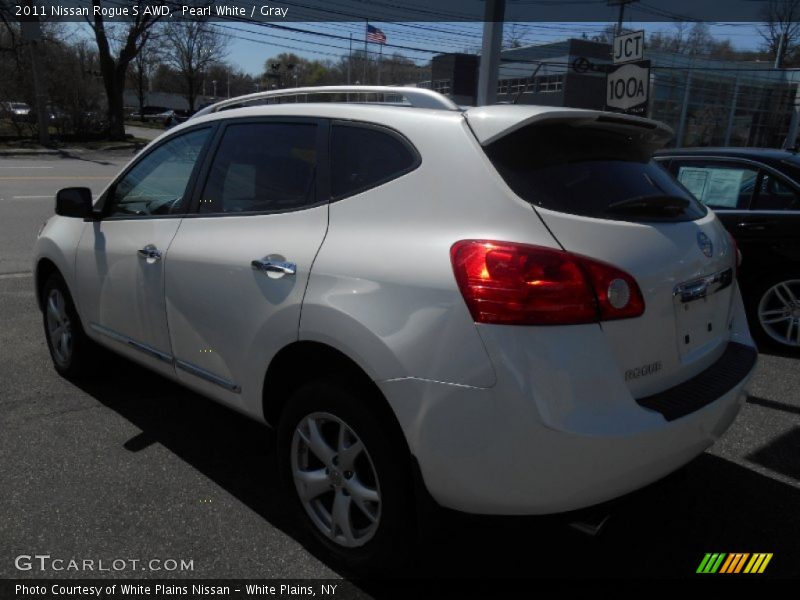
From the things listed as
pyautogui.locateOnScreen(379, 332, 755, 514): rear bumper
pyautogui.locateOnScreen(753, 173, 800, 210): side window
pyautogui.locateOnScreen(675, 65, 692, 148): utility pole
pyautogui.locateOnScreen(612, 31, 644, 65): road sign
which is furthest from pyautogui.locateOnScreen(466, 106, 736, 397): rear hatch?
pyautogui.locateOnScreen(675, 65, 692, 148): utility pole

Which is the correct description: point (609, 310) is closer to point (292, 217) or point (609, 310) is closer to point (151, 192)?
point (292, 217)

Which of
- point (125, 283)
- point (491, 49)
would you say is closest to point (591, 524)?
point (125, 283)

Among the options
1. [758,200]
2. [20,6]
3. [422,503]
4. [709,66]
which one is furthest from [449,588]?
[709,66]

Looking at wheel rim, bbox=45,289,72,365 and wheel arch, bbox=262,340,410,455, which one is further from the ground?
wheel arch, bbox=262,340,410,455

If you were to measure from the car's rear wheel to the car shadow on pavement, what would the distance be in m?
2.35

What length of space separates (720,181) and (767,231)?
2.18 feet

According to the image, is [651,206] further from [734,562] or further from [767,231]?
Answer: [767,231]

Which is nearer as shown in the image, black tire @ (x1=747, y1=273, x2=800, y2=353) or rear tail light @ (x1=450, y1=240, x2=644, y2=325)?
rear tail light @ (x1=450, y1=240, x2=644, y2=325)

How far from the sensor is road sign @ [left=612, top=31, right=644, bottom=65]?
8477 millimetres

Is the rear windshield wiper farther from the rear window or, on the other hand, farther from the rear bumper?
the rear bumper

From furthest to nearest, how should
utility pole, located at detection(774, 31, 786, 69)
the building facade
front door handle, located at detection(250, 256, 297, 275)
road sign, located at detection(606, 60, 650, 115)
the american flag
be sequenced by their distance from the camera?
utility pole, located at detection(774, 31, 786, 69) → the building facade → the american flag → road sign, located at detection(606, 60, 650, 115) → front door handle, located at detection(250, 256, 297, 275)

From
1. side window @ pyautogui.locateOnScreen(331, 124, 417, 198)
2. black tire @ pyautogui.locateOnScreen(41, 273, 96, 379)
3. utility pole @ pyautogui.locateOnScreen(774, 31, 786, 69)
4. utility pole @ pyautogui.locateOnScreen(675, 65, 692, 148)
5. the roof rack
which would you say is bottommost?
black tire @ pyautogui.locateOnScreen(41, 273, 96, 379)

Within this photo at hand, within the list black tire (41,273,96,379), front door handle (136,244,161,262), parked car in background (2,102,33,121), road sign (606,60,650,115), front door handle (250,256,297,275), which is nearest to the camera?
front door handle (250,256,297,275)

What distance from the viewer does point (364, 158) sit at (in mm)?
2451
